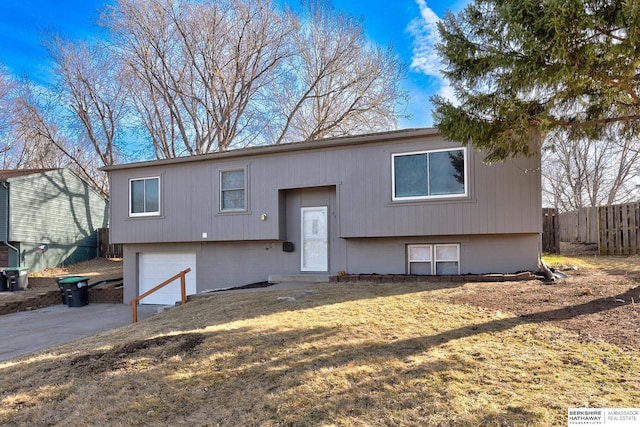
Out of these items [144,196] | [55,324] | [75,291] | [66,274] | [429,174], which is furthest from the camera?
[66,274]

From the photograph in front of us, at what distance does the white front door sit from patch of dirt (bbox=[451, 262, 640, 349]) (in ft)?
13.5

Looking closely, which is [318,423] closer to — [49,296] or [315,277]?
[315,277]

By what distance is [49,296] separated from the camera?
46.1 feet

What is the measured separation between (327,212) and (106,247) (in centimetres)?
1558

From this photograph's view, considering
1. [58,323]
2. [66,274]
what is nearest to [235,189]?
[58,323]

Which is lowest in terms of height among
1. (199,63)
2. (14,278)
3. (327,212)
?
(14,278)

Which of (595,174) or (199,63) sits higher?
(199,63)

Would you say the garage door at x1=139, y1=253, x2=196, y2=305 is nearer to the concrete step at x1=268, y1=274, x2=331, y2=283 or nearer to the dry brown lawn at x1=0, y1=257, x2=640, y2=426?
the concrete step at x1=268, y1=274, x2=331, y2=283

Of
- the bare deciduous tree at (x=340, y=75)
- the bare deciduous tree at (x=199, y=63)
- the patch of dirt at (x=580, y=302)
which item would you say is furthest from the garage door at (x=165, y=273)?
the bare deciduous tree at (x=340, y=75)

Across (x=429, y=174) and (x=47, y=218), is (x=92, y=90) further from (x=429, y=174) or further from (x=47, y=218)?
(x=429, y=174)

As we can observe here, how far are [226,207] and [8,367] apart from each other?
278 inches

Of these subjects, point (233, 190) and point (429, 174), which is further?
point (233, 190)

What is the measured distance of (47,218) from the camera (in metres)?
19.2

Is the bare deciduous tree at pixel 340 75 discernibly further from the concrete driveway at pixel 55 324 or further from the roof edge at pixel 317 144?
the concrete driveway at pixel 55 324
